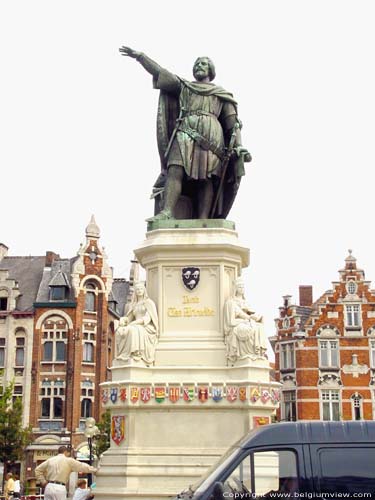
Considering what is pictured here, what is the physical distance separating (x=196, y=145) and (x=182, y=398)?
4.58 m

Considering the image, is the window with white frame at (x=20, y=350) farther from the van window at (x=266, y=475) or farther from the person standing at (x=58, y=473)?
the van window at (x=266, y=475)

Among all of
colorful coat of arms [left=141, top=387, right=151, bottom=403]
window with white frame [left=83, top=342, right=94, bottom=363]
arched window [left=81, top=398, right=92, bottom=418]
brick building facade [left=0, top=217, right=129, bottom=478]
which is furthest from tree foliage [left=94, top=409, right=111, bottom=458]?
colorful coat of arms [left=141, top=387, right=151, bottom=403]

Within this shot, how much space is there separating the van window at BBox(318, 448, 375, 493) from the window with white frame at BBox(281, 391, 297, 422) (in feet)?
135

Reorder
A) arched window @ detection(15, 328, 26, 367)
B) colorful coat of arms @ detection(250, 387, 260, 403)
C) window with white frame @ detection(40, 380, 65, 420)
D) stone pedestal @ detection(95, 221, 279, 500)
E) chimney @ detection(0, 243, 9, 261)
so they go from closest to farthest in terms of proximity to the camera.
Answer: stone pedestal @ detection(95, 221, 279, 500)
colorful coat of arms @ detection(250, 387, 260, 403)
window with white frame @ detection(40, 380, 65, 420)
arched window @ detection(15, 328, 26, 367)
chimney @ detection(0, 243, 9, 261)

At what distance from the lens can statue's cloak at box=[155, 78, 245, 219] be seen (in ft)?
45.8

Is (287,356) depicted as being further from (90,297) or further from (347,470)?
(347,470)

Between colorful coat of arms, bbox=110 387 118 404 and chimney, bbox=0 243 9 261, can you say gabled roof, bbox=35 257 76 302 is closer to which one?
chimney, bbox=0 243 9 261

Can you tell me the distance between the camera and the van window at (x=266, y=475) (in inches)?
303

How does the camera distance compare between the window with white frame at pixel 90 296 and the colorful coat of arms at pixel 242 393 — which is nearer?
the colorful coat of arms at pixel 242 393

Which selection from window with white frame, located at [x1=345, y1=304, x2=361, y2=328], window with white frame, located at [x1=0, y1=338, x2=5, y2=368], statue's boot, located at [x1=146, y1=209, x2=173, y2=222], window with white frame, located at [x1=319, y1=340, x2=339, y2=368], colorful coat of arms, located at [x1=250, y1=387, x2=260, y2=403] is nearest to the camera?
colorful coat of arms, located at [x1=250, y1=387, x2=260, y2=403]

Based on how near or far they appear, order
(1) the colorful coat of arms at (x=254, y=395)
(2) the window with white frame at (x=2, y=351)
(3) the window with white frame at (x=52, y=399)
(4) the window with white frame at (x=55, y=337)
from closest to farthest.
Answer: (1) the colorful coat of arms at (x=254, y=395)
(3) the window with white frame at (x=52, y=399)
(4) the window with white frame at (x=55, y=337)
(2) the window with white frame at (x=2, y=351)

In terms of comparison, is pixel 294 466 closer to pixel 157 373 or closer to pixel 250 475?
pixel 250 475

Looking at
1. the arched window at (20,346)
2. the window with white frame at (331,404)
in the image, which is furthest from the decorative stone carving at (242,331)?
the arched window at (20,346)

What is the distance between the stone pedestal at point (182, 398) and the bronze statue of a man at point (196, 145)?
1362 mm
